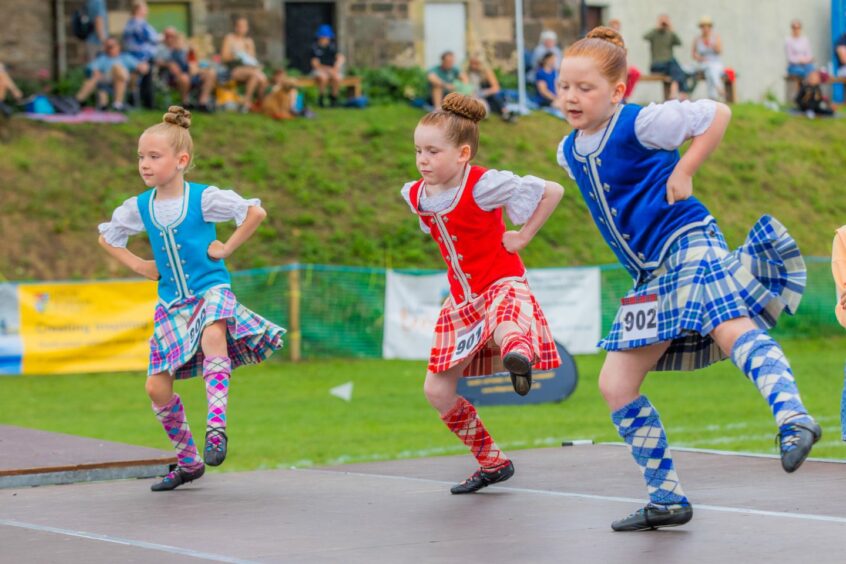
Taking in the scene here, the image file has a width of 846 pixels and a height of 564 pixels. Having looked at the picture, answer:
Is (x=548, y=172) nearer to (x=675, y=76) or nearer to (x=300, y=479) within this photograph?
(x=675, y=76)

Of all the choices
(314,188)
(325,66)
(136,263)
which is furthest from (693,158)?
(325,66)

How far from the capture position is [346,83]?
89.2 feet

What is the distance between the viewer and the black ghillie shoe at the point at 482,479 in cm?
732

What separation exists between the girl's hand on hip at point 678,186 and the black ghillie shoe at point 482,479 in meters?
2.13

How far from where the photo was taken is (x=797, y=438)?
198 inches

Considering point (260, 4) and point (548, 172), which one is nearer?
point (548, 172)

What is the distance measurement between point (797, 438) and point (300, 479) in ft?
11.9

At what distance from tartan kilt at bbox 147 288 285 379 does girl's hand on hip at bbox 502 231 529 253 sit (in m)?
1.31

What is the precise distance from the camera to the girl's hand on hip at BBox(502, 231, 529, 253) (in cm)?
697

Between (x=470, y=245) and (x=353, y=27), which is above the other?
(x=353, y=27)

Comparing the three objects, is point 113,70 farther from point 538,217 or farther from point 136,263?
point 538,217

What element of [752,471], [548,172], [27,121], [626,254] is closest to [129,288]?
[27,121]

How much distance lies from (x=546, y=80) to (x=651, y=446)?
72.9 ft

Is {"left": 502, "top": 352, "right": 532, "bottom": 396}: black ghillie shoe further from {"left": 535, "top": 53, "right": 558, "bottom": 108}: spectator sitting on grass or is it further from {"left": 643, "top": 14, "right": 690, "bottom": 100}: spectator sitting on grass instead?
{"left": 643, "top": 14, "right": 690, "bottom": 100}: spectator sitting on grass
